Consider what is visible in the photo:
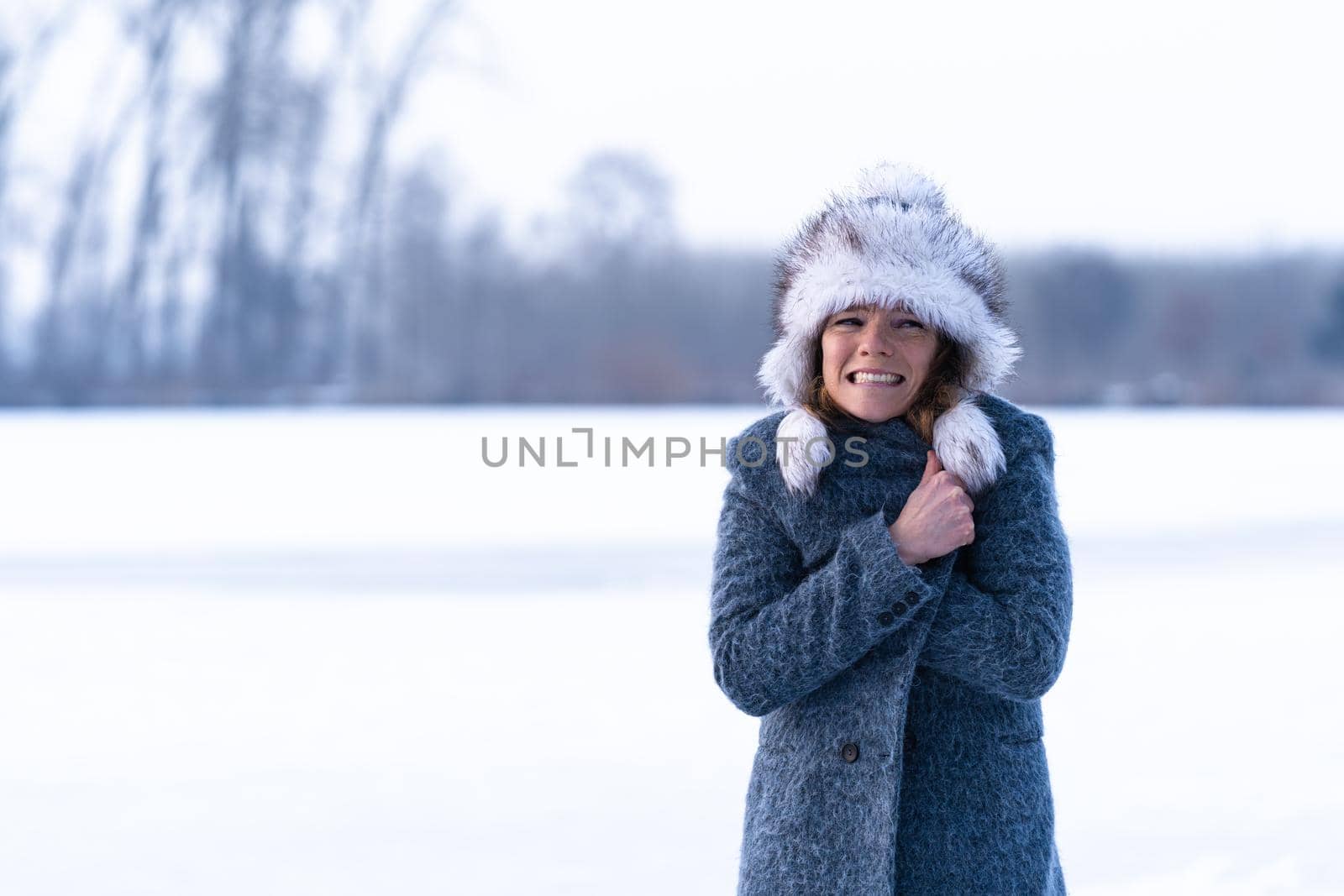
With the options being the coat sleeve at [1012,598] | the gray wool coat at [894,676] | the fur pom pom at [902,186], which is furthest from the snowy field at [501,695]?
the fur pom pom at [902,186]

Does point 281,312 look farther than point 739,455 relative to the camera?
Yes

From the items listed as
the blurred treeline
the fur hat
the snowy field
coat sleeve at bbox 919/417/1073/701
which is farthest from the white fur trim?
the blurred treeline

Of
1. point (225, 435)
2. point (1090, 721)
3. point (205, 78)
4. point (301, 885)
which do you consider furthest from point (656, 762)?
point (205, 78)

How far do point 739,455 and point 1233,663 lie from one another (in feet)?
9.34

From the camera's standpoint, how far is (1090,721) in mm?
3006

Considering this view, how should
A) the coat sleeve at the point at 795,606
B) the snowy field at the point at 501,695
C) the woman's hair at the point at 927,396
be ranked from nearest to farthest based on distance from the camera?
the coat sleeve at the point at 795,606 < the woman's hair at the point at 927,396 < the snowy field at the point at 501,695

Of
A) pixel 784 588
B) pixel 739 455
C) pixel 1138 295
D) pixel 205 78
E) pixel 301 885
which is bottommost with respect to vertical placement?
pixel 301 885

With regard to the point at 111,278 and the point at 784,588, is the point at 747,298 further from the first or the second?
the point at 784,588

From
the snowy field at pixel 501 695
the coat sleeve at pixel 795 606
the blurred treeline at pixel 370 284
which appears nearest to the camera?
the coat sleeve at pixel 795 606

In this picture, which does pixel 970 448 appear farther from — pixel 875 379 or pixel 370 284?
pixel 370 284

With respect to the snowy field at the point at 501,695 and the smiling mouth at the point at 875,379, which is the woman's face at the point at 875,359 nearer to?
the smiling mouth at the point at 875,379

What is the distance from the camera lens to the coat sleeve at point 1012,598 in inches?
40.9

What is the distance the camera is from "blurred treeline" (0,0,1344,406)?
9.91 metres

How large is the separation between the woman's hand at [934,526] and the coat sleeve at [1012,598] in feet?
0.15
